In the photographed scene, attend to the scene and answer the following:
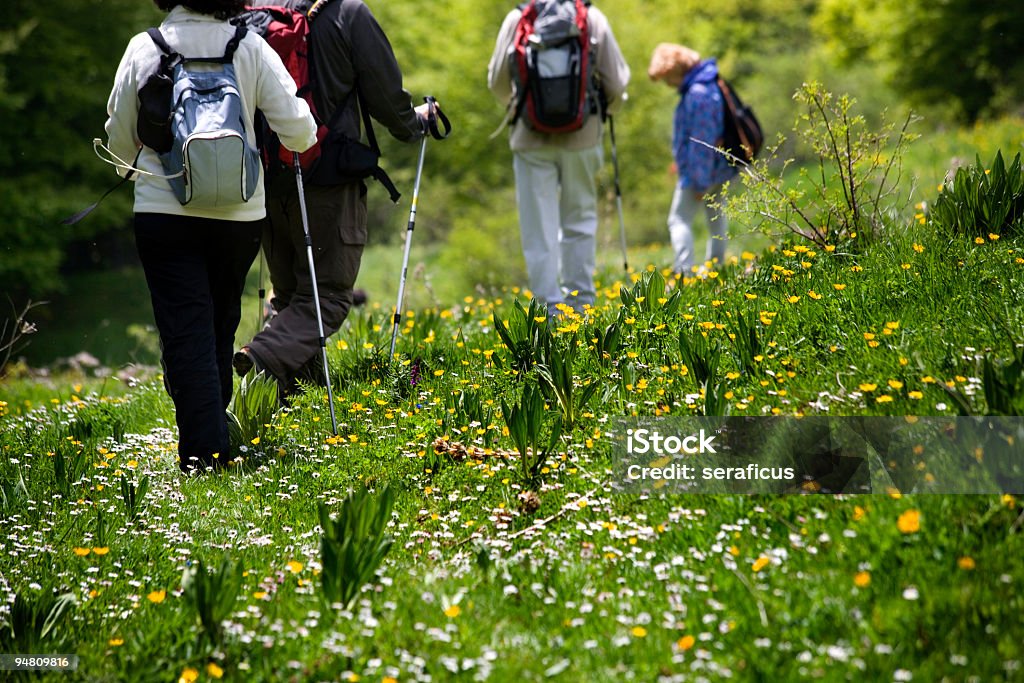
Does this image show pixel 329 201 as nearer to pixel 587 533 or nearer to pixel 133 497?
pixel 133 497

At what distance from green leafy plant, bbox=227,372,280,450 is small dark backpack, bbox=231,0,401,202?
3.74ft

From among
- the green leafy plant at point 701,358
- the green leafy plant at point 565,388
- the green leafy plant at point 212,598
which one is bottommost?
the green leafy plant at point 212,598

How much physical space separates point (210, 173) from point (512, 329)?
1.64 m

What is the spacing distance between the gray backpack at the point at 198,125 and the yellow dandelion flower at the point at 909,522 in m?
2.98

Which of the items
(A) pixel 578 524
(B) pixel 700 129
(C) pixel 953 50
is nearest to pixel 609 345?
(A) pixel 578 524

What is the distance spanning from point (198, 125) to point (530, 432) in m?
1.95

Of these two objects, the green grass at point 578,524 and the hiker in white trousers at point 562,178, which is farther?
the hiker in white trousers at point 562,178

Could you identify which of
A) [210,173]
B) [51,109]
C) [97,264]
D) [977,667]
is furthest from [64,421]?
[97,264]

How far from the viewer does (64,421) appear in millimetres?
5648

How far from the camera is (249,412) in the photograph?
183 inches

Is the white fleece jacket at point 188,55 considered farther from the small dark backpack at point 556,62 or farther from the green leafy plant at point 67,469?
the small dark backpack at point 556,62

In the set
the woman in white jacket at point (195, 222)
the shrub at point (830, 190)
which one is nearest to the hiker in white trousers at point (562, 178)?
the shrub at point (830, 190)

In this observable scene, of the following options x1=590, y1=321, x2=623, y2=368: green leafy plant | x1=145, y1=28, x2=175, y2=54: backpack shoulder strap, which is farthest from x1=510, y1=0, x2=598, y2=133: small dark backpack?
x1=145, y1=28, x2=175, y2=54: backpack shoulder strap

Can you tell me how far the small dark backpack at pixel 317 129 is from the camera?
4.87 m
